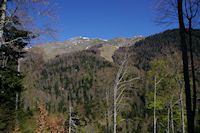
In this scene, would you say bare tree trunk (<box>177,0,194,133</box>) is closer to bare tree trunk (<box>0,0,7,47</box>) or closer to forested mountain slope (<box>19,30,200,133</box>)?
forested mountain slope (<box>19,30,200,133</box>)

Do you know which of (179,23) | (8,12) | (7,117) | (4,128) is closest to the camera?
(179,23)

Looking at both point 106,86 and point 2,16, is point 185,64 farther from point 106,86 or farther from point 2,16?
point 106,86

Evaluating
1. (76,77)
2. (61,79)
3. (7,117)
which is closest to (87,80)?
(76,77)

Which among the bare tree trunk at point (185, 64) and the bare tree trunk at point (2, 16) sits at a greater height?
the bare tree trunk at point (2, 16)

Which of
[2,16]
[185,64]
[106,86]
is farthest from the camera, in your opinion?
[106,86]

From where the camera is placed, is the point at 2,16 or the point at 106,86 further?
the point at 106,86

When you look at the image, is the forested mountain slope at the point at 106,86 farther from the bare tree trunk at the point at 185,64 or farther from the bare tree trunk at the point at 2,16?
the bare tree trunk at the point at 185,64

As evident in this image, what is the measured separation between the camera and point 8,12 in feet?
17.6

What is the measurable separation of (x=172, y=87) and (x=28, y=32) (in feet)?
50.9

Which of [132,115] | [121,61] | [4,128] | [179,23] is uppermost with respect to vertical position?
[179,23]

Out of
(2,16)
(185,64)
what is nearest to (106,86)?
(185,64)

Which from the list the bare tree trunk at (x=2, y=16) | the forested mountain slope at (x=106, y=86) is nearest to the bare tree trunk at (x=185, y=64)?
the forested mountain slope at (x=106, y=86)

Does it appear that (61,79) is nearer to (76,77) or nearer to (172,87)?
(76,77)

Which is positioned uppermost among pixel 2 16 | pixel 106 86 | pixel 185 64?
pixel 2 16
